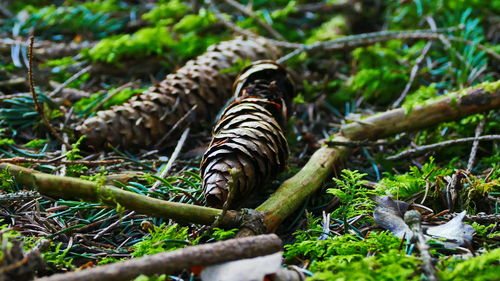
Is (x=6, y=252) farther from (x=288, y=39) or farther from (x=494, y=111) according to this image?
(x=288, y=39)

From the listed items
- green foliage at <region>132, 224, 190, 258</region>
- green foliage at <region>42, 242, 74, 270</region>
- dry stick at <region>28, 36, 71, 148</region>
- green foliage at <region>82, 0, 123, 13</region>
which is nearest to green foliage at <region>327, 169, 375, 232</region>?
green foliage at <region>132, 224, 190, 258</region>

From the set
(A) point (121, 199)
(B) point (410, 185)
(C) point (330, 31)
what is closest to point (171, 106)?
(A) point (121, 199)

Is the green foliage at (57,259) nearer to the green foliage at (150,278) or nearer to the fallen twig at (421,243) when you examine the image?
the green foliage at (150,278)

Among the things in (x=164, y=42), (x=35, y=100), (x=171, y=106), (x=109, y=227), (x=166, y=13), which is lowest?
(x=109, y=227)

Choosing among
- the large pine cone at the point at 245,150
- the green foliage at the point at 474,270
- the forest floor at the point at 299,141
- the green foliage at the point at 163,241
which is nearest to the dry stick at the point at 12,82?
the forest floor at the point at 299,141

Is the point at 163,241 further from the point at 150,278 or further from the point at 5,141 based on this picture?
the point at 5,141

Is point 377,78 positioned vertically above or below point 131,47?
below

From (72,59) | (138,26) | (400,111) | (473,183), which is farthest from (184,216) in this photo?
(138,26)

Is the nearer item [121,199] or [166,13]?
Result: [121,199]
